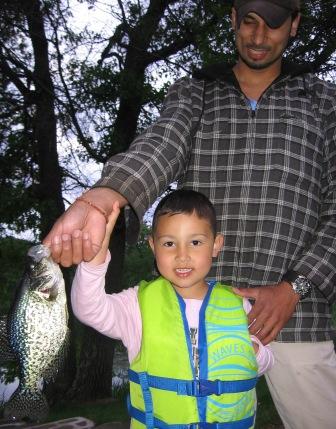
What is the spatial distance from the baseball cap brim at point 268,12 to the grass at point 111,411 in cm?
475

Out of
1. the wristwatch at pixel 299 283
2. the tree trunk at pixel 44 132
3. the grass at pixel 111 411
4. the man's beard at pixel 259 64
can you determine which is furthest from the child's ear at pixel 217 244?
the tree trunk at pixel 44 132

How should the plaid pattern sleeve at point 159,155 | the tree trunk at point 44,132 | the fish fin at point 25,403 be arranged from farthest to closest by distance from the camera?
1. the tree trunk at point 44,132
2. the plaid pattern sleeve at point 159,155
3. the fish fin at point 25,403

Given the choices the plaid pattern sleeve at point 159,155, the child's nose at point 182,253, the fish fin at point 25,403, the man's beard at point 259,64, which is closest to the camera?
the fish fin at point 25,403

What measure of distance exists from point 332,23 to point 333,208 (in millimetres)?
6345

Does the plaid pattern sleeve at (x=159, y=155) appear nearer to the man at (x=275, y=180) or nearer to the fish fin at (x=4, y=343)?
the man at (x=275, y=180)

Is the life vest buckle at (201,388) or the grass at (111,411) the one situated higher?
the life vest buckle at (201,388)

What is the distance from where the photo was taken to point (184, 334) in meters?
2.12

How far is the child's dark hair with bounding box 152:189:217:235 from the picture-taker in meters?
2.19

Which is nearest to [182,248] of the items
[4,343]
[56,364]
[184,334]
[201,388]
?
[184,334]

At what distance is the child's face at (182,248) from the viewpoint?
83.5 inches

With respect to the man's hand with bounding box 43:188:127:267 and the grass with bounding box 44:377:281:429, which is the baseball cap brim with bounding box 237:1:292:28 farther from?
the grass with bounding box 44:377:281:429

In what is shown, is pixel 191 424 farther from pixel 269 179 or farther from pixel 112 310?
pixel 269 179

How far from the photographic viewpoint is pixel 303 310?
2445 millimetres

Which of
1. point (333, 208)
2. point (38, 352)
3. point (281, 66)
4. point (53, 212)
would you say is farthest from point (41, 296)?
point (53, 212)
